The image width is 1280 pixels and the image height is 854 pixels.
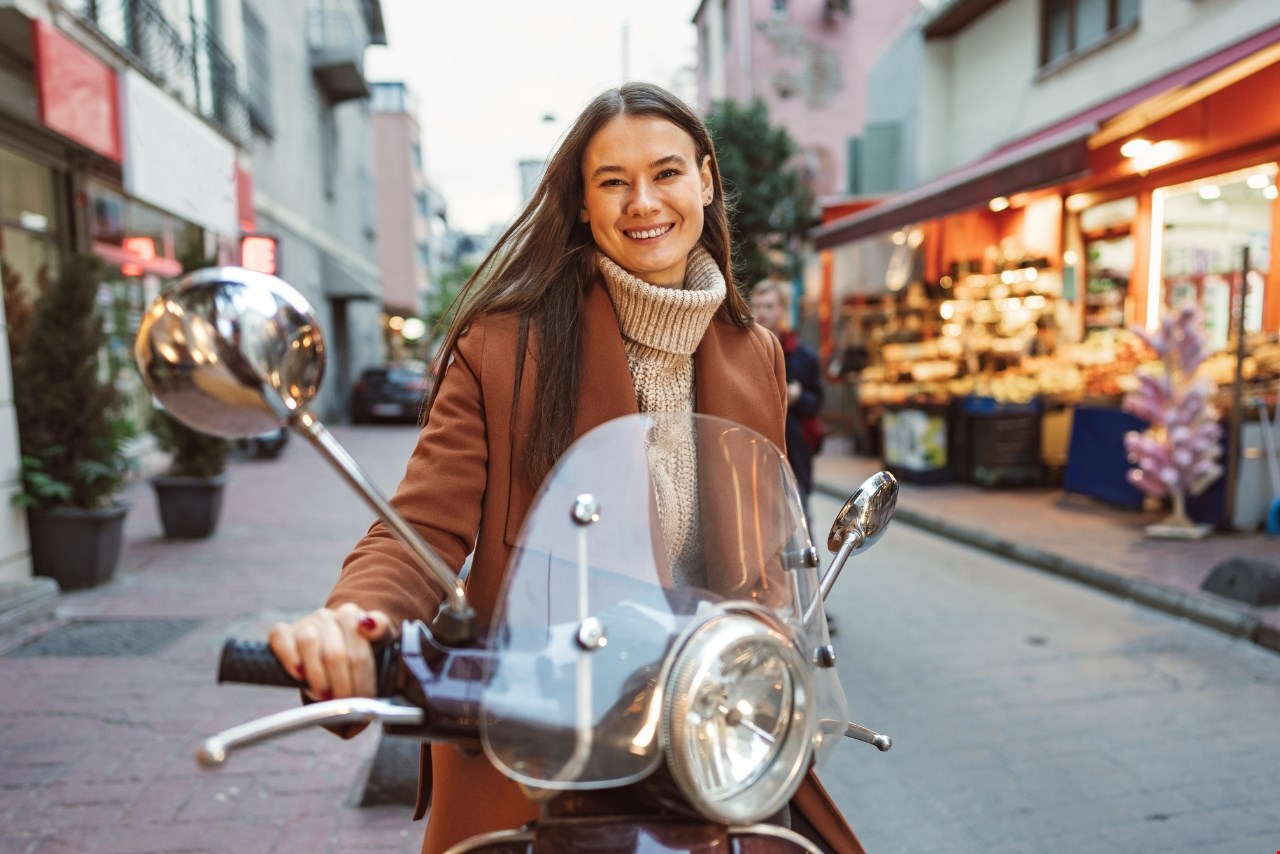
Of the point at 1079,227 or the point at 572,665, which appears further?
the point at 1079,227

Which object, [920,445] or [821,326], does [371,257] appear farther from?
[920,445]

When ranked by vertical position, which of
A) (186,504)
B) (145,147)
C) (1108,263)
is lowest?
(186,504)

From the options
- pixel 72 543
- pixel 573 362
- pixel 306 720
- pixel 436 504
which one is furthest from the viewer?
pixel 72 543

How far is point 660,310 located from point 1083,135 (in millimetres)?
7460

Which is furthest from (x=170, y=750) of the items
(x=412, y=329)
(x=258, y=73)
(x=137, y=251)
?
(x=412, y=329)

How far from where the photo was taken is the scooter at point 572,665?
0.87 meters

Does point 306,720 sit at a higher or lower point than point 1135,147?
lower

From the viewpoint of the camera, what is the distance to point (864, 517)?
1.33m

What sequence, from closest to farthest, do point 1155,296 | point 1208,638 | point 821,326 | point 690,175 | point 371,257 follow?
point 690,175 → point 1208,638 → point 1155,296 → point 821,326 → point 371,257

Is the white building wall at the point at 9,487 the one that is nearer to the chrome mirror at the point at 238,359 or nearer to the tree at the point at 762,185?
the chrome mirror at the point at 238,359

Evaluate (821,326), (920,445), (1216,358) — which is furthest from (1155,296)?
(821,326)

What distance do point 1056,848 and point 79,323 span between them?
20.2 ft

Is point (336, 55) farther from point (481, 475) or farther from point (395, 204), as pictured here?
point (481, 475)

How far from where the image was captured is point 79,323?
5.84 meters
